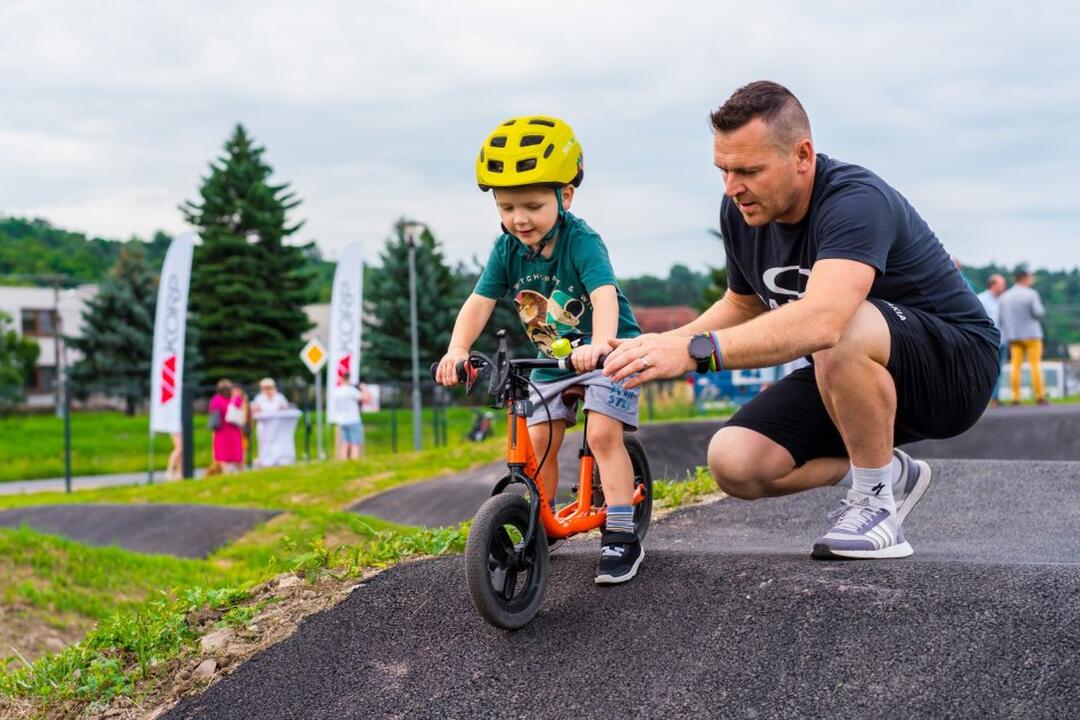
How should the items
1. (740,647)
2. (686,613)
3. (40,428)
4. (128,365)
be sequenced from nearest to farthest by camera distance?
1. (740,647)
2. (686,613)
3. (40,428)
4. (128,365)

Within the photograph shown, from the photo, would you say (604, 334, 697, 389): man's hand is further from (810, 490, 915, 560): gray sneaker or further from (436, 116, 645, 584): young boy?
(810, 490, 915, 560): gray sneaker

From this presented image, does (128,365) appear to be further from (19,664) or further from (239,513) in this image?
(19,664)

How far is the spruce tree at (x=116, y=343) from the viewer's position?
150ft

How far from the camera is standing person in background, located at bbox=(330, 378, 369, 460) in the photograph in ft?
59.8

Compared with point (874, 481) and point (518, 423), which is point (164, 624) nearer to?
point (518, 423)

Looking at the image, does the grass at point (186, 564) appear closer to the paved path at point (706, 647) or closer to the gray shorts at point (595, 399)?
the paved path at point (706, 647)

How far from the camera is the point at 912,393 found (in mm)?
4074

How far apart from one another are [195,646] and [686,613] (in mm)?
1958

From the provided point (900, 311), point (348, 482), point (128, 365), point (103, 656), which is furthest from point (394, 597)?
point (128, 365)

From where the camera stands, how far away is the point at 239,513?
11.0 m

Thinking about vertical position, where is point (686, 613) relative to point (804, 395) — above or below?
below

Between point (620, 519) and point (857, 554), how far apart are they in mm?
893

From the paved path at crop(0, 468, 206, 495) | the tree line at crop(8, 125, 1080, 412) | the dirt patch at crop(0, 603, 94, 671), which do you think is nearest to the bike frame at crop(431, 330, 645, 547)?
the dirt patch at crop(0, 603, 94, 671)

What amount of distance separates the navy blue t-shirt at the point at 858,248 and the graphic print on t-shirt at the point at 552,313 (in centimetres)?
69
